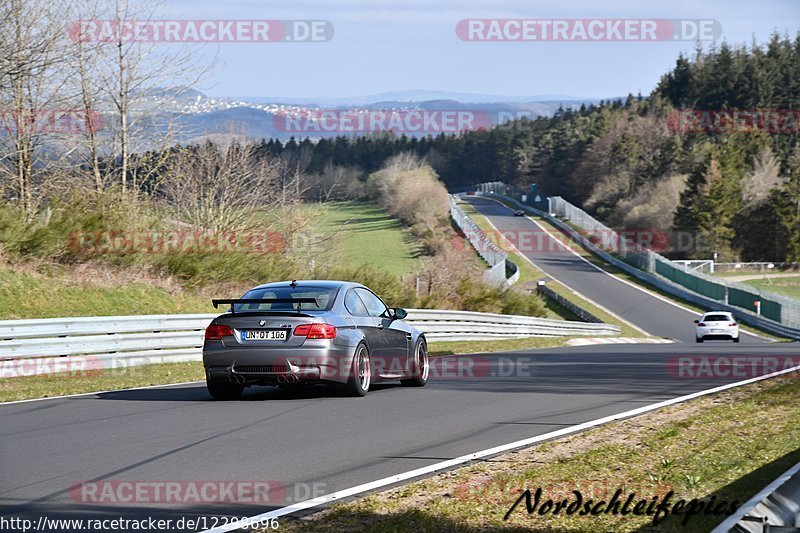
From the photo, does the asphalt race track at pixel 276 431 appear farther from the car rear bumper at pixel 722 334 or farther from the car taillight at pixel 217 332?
the car rear bumper at pixel 722 334

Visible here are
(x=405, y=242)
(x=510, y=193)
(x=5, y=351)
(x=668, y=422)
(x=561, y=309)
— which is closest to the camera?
(x=668, y=422)

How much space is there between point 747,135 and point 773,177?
11926mm

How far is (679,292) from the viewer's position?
72.2 m

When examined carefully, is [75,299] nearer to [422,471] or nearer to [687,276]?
[422,471]

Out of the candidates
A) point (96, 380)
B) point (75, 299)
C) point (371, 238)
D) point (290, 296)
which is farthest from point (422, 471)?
point (371, 238)

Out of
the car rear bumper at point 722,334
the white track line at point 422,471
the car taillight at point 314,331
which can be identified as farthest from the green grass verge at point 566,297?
the white track line at point 422,471

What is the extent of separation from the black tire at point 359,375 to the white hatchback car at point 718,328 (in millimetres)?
30521

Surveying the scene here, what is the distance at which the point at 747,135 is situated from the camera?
123000mm

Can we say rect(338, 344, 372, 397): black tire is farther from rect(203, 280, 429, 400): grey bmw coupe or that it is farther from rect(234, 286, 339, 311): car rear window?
rect(234, 286, 339, 311): car rear window

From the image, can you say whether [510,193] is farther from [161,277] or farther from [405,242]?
[161,277]

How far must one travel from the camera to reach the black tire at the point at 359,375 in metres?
12.4

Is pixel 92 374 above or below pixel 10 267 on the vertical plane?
below

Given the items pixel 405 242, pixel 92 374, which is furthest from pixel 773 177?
pixel 92 374

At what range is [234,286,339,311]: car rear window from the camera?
40.4ft
